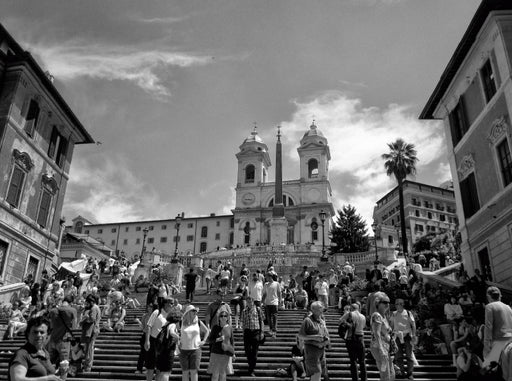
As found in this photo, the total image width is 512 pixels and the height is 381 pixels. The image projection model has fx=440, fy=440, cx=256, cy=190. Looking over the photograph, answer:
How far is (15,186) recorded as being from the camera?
77.8 ft

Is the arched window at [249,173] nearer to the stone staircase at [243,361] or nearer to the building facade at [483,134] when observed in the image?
the building facade at [483,134]

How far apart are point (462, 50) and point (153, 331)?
18.9m

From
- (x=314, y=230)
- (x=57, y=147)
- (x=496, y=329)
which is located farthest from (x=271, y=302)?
(x=314, y=230)

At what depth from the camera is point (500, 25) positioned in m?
17.8

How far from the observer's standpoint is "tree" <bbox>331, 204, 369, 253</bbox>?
56.0 m

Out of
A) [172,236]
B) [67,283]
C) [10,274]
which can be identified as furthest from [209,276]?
[172,236]

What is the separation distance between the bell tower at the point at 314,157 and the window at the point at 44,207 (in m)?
59.9

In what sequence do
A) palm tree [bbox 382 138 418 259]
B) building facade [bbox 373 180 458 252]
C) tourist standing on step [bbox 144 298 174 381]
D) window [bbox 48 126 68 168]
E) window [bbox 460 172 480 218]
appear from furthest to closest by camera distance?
building facade [bbox 373 180 458 252] < palm tree [bbox 382 138 418 259] < window [bbox 48 126 68 168] < window [bbox 460 172 480 218] < tourist standing on step [bbox 144 298 174 381]

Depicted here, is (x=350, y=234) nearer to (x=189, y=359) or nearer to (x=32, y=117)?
(x=32, y=117)

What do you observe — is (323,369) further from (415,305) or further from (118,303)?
(118,303)

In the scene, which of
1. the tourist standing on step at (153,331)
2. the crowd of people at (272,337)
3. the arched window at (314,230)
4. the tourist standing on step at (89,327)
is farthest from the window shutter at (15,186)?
the arched window at (314,230)

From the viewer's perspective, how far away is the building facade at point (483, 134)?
17503 mm

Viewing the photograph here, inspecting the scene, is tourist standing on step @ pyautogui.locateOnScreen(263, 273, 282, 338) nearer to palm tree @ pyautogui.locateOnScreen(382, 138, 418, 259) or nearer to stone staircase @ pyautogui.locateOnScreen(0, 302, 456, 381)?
stone staircase @ pyautogui.locateOnScreen(0, 302, 456, 381)

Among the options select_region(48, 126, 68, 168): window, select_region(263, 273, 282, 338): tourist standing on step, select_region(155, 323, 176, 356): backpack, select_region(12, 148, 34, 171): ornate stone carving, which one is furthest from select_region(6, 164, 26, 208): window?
select_region(155, 323, 176, 356): backpack
